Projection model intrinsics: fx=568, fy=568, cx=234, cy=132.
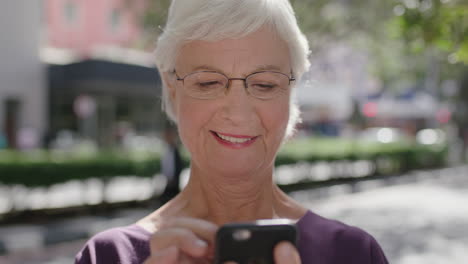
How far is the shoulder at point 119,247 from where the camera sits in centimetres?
126

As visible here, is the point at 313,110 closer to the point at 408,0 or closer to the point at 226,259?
the point at 408,0

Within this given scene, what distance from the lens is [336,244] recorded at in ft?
4.32

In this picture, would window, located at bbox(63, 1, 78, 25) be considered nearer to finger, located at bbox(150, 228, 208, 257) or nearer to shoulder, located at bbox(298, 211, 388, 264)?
shoulder, located at bbox(298, 211, 388, 264)

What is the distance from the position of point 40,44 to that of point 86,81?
2402 millimetres

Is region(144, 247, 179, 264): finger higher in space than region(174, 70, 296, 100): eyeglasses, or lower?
lower

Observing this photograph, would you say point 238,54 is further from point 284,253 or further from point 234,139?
point 284,253

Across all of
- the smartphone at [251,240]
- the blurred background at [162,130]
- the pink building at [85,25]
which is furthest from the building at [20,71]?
the smartphone at [251,240]

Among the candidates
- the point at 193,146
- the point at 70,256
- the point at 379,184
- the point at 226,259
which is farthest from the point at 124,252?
the point at 379,184

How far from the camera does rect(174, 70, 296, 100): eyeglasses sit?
120 centimetres

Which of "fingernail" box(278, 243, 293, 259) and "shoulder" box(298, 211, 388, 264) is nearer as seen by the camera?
"fingernail" box(278, 243, 293, 259)

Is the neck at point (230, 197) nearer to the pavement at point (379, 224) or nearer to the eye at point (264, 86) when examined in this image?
the eye at point (264, 86)

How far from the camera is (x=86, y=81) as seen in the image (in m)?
24.4

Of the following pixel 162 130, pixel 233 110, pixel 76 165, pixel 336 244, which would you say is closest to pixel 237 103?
pixel 233 110

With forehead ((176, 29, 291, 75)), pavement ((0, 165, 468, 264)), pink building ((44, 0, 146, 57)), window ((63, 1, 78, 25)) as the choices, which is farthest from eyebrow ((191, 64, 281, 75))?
window ((63, 1, 78, 25))
